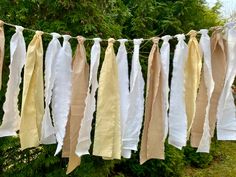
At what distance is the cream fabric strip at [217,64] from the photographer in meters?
1.30

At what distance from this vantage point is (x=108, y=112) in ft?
4.55

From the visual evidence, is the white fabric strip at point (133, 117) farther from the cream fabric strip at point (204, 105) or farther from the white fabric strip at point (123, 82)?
the cream fabric strip at point (204, 105)

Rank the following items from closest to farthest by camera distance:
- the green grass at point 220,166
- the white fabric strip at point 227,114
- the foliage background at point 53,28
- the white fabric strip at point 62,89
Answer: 1. the white fabric strip at point 227,114
2. the white fabric strip at point 62,89
3. the foliage background at point 53,28
4. the green grass at point 220,166

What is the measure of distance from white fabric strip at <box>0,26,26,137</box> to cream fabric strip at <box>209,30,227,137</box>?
26.4 inches

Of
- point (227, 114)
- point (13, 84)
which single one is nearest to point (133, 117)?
point (227, 114)

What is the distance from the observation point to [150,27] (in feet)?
9.81

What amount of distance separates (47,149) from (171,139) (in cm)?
93

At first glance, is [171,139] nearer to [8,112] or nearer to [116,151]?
[116,151]

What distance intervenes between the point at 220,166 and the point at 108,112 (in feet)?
7.84

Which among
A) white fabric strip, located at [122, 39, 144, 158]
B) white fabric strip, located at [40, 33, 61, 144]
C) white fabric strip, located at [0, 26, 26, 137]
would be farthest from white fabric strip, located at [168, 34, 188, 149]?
white fabric strip, located at [0, 26, 26, 137]

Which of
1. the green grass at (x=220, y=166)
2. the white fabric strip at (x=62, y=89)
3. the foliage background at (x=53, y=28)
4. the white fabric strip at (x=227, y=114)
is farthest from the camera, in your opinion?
the green grass at (x=220, y=166)

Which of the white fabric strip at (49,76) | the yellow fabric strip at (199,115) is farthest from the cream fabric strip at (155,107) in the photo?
the white fabric strip at (49,76)

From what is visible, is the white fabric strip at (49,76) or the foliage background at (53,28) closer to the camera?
the white fabric strip at (49,76)

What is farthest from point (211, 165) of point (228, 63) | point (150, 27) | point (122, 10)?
point (228, 63)
